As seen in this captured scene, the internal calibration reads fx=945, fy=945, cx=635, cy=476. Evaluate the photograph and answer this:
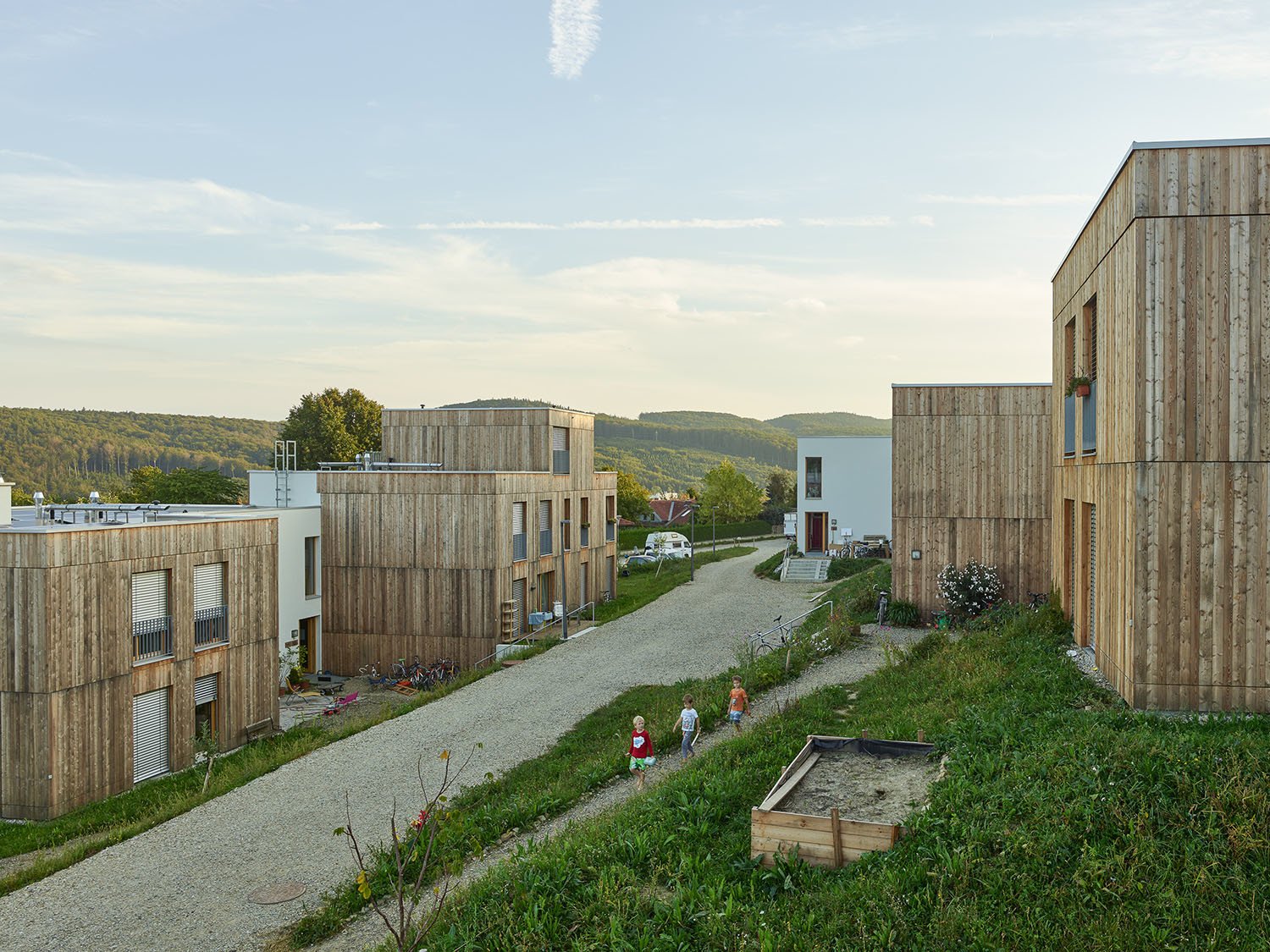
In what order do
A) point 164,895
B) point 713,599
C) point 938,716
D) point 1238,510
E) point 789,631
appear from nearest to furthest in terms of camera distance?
1. point 1238,510
2. point 164,895
3. point 938,716
4. point 789,631
5. point 713,599

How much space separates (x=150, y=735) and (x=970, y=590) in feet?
50.2

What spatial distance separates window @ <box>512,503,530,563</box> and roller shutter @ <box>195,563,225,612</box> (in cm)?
870

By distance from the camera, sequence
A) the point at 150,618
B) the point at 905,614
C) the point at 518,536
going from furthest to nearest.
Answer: the point at 518,536, the point at 905,614, the point at 150,618

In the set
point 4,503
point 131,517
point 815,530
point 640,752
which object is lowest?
point 640,752

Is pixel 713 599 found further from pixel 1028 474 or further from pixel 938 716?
pixel 938 716

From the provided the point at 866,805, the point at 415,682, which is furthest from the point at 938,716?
the point at 415,682

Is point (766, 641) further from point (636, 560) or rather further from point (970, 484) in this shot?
point (636, 560)

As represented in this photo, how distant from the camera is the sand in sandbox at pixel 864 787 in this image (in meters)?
8.01

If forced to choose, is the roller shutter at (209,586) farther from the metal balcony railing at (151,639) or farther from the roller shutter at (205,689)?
the roller shutter at (205,689)

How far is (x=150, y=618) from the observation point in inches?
617

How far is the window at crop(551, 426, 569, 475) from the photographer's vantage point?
2970cm

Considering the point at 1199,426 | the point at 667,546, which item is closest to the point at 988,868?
the point at 1199,426

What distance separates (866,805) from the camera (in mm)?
8156

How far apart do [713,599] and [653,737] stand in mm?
16981
